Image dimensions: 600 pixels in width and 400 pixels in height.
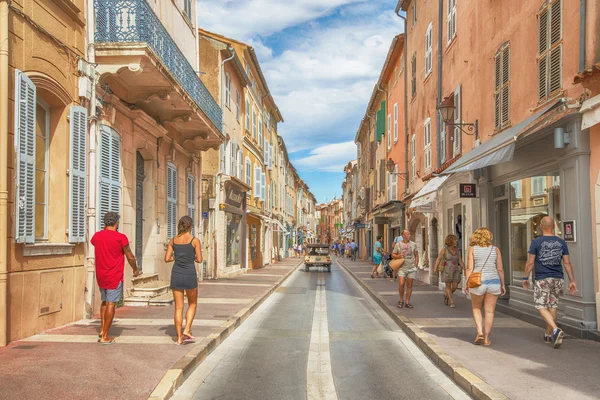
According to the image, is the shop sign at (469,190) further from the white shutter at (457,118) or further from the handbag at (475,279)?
the handbag at (475,279)

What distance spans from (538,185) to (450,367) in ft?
16.9

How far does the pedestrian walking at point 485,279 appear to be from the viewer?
7.80 meters

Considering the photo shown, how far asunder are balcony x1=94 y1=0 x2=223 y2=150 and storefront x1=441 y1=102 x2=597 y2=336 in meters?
A: 6.48

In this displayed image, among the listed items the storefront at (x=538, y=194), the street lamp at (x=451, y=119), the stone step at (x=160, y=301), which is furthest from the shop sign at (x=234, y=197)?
the storefront at (x=538, y=194)

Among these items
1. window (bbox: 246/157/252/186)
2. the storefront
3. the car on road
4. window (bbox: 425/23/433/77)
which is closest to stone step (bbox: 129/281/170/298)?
the storefront

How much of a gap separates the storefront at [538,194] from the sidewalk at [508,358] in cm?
71

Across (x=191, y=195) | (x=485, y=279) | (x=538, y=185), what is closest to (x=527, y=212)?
(x=538, y=185)

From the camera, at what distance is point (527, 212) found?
10961 mm

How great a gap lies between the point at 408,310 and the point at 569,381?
631cm

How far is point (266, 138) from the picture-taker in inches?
1538

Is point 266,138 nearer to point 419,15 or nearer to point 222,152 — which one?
point 222,152

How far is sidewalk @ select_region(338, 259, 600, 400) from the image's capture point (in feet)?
17.8

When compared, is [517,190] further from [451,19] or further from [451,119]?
[451,19]

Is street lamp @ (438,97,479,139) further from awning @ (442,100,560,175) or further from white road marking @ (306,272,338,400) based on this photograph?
white road marking @ (306,272,338,400)
